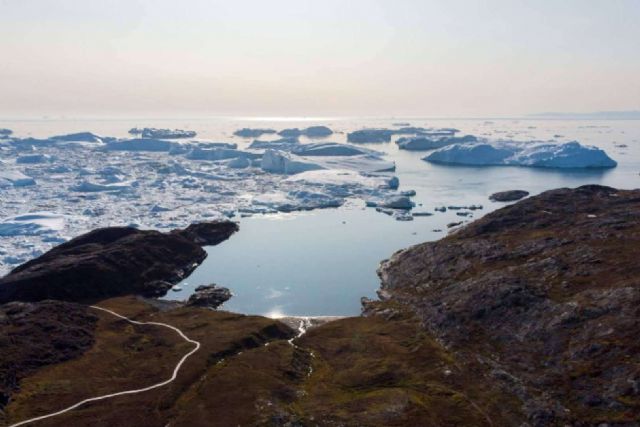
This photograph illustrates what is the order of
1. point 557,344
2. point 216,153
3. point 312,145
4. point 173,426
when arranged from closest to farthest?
point 173,426 < point 557,344 < point 216,153 < point 312,145

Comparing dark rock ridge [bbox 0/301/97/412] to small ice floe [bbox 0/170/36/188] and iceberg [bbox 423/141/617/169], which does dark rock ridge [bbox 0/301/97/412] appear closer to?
small ice floe [bbox 0/170/36/188]

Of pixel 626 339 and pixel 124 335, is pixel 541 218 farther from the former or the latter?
pixel 124 335

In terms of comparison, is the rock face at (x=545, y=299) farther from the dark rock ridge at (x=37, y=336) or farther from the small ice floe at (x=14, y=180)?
the small ice floe at (x=14, y=180)

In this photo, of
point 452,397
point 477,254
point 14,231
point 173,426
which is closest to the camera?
point 173,426

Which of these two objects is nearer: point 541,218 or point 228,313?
point 228,313

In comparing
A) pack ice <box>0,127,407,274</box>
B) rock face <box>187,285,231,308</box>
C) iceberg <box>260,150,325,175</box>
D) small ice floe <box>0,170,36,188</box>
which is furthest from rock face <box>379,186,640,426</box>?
small ice floe <box>0,170,36,188</box>

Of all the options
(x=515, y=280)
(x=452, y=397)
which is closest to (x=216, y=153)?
(x=515, y=280)
